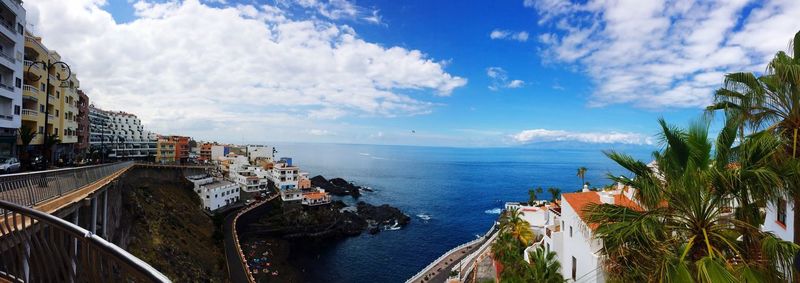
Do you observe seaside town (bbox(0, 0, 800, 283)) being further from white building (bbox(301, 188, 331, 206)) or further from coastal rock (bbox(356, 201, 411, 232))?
white building (bbox(301, 188, 331, 206))

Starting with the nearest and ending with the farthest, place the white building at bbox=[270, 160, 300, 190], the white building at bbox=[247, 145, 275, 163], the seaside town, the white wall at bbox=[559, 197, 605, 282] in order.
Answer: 1. the seaside town
2. the white wall at bbox=[559, 197, 605, 282]
3. the white building at bbox=[270, 160, 300, 190]
4. the white building at bbox=[247, 145, 275, 163]

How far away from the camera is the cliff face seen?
95.0ft

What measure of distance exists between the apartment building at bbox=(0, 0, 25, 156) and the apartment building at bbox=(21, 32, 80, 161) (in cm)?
182

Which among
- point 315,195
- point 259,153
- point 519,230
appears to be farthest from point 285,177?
point 519,230

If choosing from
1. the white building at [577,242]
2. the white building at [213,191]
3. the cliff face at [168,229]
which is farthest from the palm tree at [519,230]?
the white building at [213,191]

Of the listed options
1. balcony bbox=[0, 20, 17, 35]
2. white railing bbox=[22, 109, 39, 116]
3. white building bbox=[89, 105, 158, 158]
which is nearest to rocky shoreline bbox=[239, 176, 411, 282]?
white railing bbox=[22, 109, 39, 116]

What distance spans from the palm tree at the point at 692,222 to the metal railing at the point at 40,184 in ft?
35.5

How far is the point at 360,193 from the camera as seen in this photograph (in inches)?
4072

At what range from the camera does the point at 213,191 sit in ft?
191

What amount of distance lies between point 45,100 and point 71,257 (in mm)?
41059

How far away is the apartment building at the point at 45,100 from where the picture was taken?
103 feet

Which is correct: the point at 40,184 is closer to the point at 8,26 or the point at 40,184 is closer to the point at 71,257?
the point at 71,257

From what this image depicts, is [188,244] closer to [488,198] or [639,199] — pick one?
[639,199]

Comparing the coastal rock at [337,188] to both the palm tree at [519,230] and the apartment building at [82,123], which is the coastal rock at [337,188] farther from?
the palm tree at [519,230]
